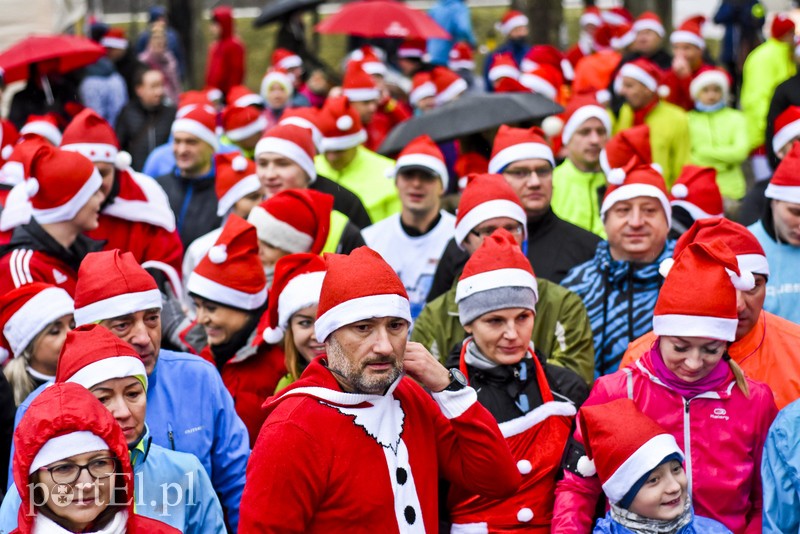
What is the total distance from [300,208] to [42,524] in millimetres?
3393

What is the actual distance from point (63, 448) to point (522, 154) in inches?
171

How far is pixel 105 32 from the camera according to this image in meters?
16.2

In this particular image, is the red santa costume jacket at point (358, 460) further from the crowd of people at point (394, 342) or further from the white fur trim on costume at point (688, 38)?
the white fur trim on costume at point (688, 38)

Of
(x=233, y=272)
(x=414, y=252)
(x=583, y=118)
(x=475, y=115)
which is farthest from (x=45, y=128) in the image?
(x=233, y=272)

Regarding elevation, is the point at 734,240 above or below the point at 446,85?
above

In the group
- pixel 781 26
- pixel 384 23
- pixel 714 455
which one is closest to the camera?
pixel 714 455

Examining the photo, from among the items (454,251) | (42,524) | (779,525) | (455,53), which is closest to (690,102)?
(455,53)

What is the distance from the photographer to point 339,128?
32.5ft

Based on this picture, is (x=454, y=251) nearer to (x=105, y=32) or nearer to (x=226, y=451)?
(x=226, y=451)

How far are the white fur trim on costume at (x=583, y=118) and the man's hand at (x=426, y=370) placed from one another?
546cm

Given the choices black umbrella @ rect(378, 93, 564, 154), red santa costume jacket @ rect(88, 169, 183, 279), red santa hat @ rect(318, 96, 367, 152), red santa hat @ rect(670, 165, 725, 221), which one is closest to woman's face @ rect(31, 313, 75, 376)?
red santa costume jacket @ rect(88, 169, 183, 279)

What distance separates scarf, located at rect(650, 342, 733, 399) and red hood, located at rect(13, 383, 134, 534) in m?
2.16

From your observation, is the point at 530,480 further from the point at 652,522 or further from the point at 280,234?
the point at 280,234

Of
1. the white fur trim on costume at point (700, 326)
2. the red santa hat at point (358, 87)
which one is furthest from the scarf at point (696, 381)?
the red santa hat at point (358, 87)
